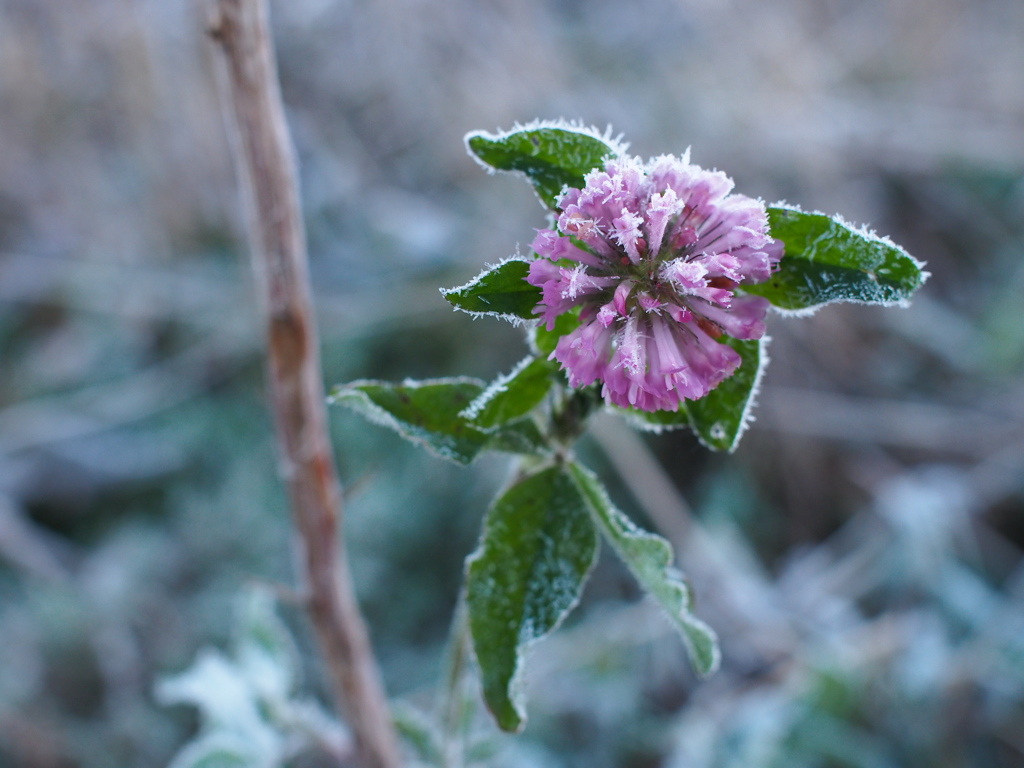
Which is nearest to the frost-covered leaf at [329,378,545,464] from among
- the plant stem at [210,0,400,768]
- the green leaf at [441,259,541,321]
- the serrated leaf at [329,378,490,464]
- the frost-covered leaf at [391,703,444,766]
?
the serrated leaf at [329,378,490,464]

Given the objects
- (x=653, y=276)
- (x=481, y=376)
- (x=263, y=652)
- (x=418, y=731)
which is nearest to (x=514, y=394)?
(x=653, y=276)

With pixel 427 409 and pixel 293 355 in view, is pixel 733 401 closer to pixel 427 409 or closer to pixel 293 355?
pixel 427 409

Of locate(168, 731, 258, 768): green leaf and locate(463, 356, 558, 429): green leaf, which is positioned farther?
locate(168, 731, 258, 768): green leaf

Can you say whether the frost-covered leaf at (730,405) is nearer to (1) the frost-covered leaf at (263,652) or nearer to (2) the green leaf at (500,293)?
(2) the green leaf at (500,293)

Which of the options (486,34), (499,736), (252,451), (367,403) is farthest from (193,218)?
(367,403)

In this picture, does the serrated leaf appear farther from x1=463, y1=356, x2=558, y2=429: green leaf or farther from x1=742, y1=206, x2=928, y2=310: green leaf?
x1=742, y1=206, x2=928, y2=310: green leaf

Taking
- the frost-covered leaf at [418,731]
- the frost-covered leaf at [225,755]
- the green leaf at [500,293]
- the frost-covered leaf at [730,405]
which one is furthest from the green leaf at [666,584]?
the frost-covered leaf at [225,755]

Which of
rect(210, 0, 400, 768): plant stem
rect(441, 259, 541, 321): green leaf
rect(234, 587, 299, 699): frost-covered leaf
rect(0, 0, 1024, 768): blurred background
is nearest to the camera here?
rect(441, 259, 541, 321): green leaf

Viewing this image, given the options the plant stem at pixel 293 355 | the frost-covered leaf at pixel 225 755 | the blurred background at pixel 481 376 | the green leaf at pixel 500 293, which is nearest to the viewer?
the green leaf at pixel 500 293
